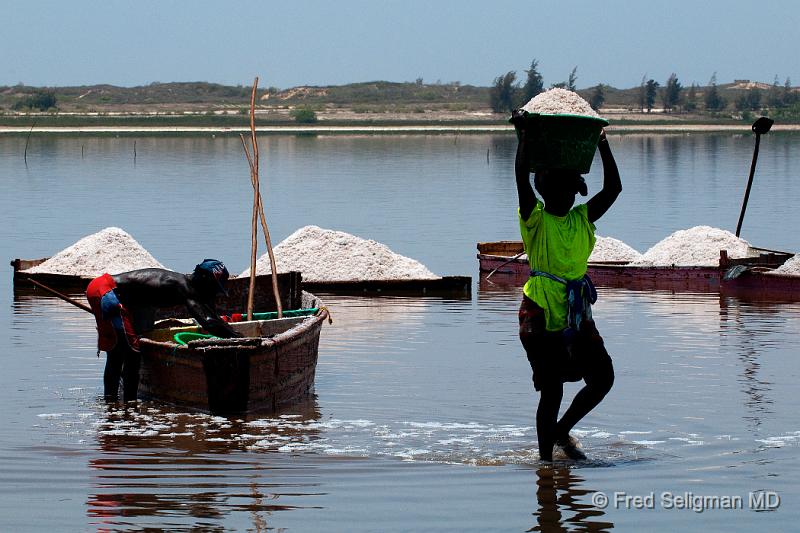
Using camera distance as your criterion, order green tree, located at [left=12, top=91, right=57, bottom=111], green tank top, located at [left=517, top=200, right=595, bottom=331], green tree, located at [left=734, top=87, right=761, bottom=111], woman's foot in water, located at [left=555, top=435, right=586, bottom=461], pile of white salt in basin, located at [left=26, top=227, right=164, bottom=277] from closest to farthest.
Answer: green tank top, located at [left=517, top=200, right=595, bottom=331], woman's foot in water, located at [left=555, top=435, right=586, bottom=461], pile of white salt in basin, located at [left=26, top=227, right=164, bottom=277], green tree, located at [left=12, top=91, right=57, bottom=111], green tree, located at [left=734, top=87, right=761, bottom=111]

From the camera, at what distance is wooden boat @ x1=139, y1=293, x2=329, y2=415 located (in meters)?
10.8

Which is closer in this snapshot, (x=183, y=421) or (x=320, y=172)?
(x=183, y=421)

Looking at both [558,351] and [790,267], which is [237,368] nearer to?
[558,351]

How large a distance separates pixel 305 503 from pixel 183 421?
8.98ft

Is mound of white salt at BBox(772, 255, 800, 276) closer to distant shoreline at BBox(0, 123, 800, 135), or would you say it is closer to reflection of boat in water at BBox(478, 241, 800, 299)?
reflection of boat in water at BBox(478, 241, 800, 299)

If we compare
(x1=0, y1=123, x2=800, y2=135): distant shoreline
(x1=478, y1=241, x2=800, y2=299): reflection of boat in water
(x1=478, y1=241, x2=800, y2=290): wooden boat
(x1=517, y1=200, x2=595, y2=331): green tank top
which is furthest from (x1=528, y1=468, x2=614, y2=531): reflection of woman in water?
(x1=0, y1=123, x2=800, y2=135): distant shoreline

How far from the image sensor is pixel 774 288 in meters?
19.9

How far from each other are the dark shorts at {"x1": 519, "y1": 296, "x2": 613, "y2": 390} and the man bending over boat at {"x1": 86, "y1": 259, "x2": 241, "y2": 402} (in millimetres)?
3278

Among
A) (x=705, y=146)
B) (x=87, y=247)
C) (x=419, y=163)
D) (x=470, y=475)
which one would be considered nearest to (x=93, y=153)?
(x=419, y=163)

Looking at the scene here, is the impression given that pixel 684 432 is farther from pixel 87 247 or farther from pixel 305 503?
pixel 87 247

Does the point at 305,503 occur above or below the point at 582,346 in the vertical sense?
below

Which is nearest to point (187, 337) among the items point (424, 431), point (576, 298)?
point (424, 431)

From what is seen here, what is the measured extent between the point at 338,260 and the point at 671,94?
155534mm

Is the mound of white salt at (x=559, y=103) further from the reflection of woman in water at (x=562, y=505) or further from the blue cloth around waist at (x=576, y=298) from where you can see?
the reflection of woman in water at (x=562, y=505)
